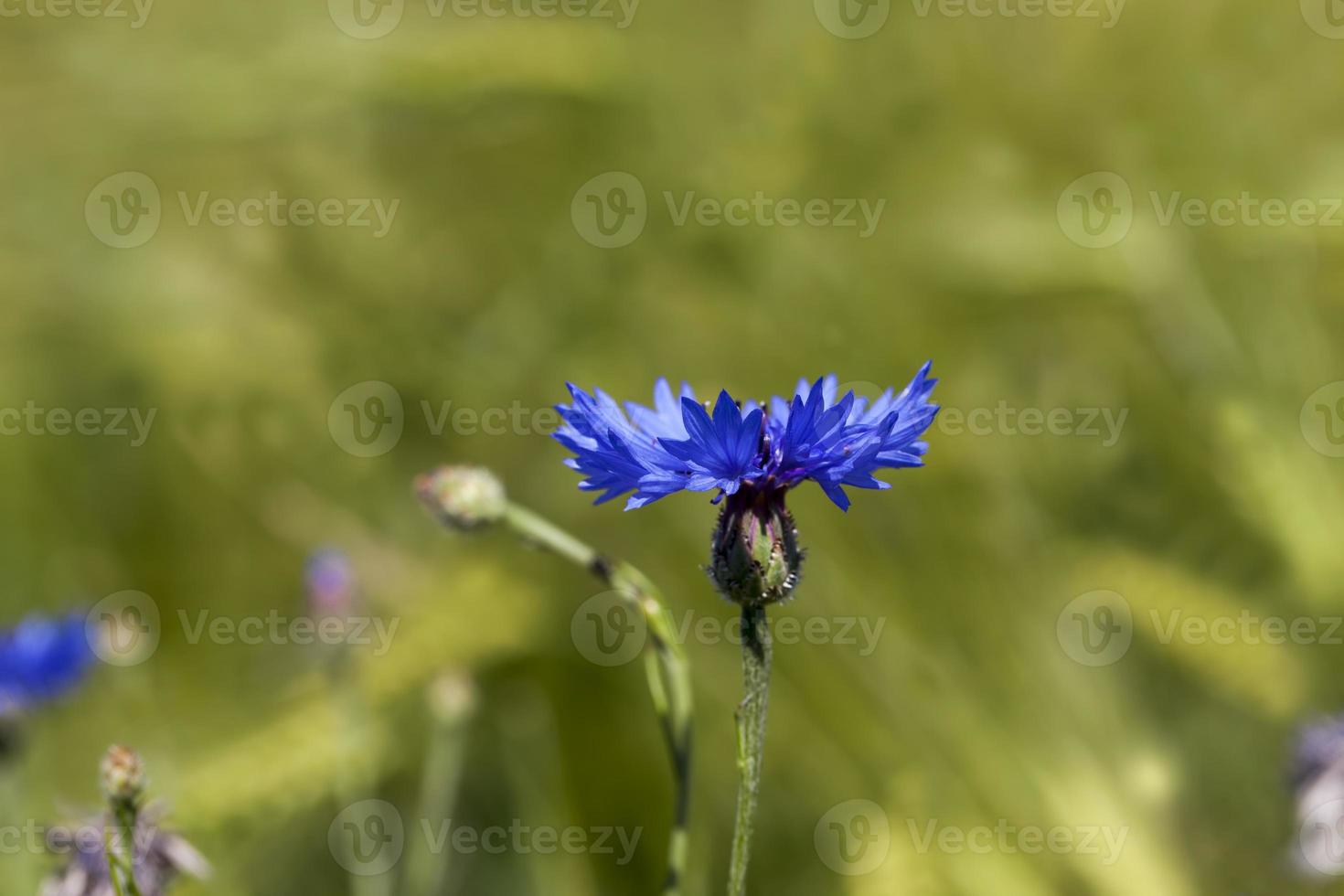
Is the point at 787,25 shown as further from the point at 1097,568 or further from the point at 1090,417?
the point at 1097,568

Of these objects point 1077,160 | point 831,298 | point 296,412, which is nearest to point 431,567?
point 296,412
